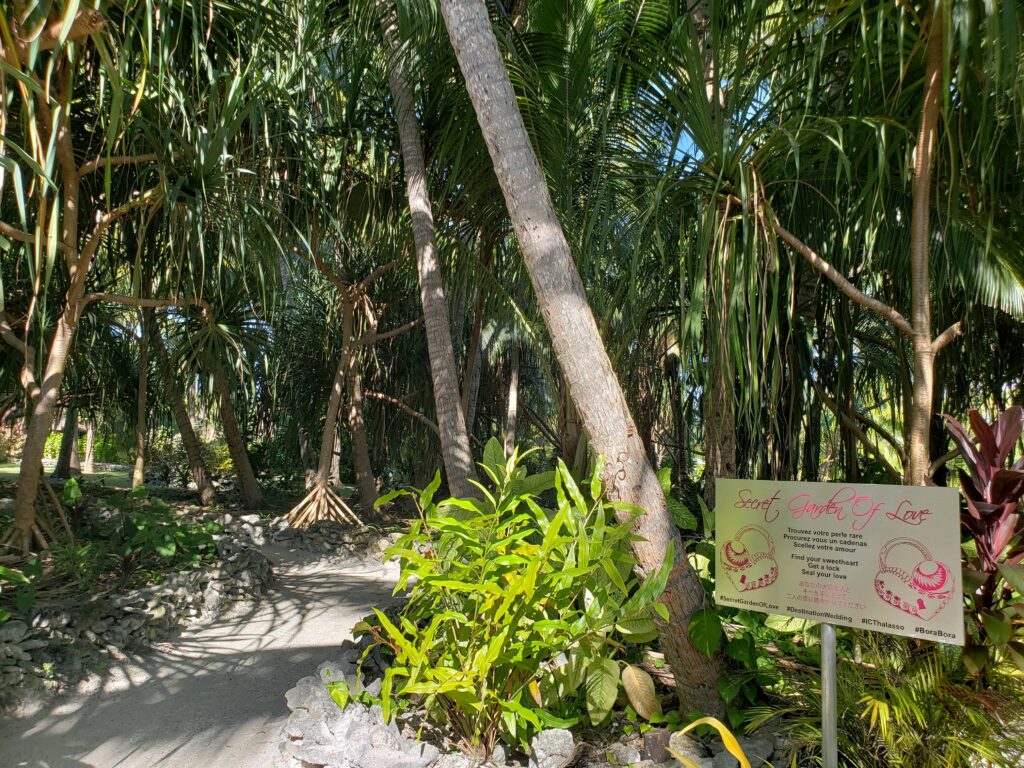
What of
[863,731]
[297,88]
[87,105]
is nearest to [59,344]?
[87,105]

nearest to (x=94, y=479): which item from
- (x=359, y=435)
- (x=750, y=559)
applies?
(x=359, y=435)

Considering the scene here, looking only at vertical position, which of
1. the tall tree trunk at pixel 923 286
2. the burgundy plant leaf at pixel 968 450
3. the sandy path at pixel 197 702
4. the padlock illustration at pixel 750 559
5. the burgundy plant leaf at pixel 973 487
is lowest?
the sandy path at pixel 197 702

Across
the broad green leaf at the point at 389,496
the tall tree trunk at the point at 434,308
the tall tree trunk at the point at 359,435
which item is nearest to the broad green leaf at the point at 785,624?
the broad green leaf at the point at 389,496

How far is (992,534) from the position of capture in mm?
1986

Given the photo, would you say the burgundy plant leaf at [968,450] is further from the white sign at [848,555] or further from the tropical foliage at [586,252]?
the white sign at [848,555]

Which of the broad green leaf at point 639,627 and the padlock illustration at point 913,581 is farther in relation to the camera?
the broad green leaf at point 639,627

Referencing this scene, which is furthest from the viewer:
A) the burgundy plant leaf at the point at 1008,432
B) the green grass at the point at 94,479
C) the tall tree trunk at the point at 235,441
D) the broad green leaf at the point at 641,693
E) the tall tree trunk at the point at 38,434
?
the green grass at the point at 94,479

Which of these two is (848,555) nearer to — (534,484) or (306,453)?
(534,484)

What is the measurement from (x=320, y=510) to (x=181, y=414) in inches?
73.7

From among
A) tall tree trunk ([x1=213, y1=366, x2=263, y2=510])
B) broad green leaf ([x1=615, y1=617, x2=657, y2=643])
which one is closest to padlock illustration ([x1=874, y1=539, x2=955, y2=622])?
broad green leaf ([x1=615, y1=617, x2=657, y2=643])

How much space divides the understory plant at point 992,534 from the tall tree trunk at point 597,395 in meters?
0.80

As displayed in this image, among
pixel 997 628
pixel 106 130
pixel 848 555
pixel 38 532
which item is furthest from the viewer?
pixel 38 532

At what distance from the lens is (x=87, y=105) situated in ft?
13.8

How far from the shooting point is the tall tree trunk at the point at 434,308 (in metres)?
3.98
